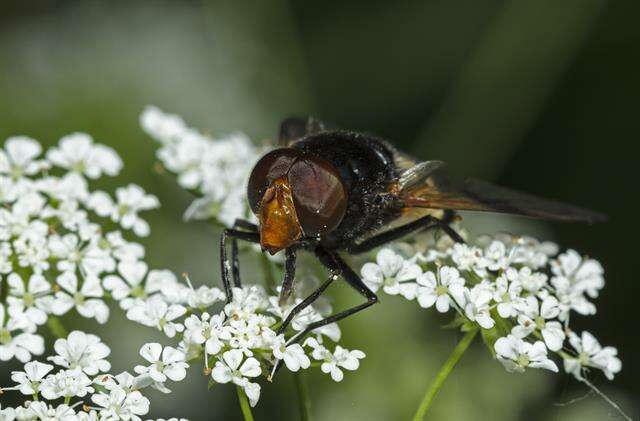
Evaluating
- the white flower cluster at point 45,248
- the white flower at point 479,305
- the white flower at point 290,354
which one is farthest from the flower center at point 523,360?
the white flower cluster at point 45,248

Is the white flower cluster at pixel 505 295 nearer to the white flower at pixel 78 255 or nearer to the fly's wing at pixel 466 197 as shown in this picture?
the fly's wing at pixel 466 197

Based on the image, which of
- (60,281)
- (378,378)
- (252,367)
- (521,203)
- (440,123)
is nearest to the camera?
(252,367)

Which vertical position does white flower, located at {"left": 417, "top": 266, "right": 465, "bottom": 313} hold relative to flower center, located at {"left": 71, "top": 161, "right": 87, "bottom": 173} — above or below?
below

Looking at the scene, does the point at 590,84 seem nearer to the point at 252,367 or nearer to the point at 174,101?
the point at 174,101

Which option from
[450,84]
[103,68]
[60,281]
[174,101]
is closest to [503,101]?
[450,84]

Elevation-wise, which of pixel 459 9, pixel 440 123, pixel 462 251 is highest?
pixel 459 9

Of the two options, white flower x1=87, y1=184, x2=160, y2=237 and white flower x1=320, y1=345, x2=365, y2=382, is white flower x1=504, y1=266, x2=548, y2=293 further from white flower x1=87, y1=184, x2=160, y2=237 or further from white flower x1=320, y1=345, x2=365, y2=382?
white flower x1=87, y1=184, x2=160, y2=237

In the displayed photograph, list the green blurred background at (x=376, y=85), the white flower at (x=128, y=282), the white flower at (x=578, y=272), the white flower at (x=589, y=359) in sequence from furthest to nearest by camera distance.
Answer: the green blurred background at (x=376, y=85) → the white flower at (x=578, y=272) → the white flower at (x=128, y=282) → the white flower at (x=589, y=359)

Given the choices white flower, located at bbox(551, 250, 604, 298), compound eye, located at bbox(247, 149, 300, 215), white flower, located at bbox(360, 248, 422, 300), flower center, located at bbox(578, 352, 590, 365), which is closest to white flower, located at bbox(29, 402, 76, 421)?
compound eye, located at bbox(247, 149, 300, 215)
